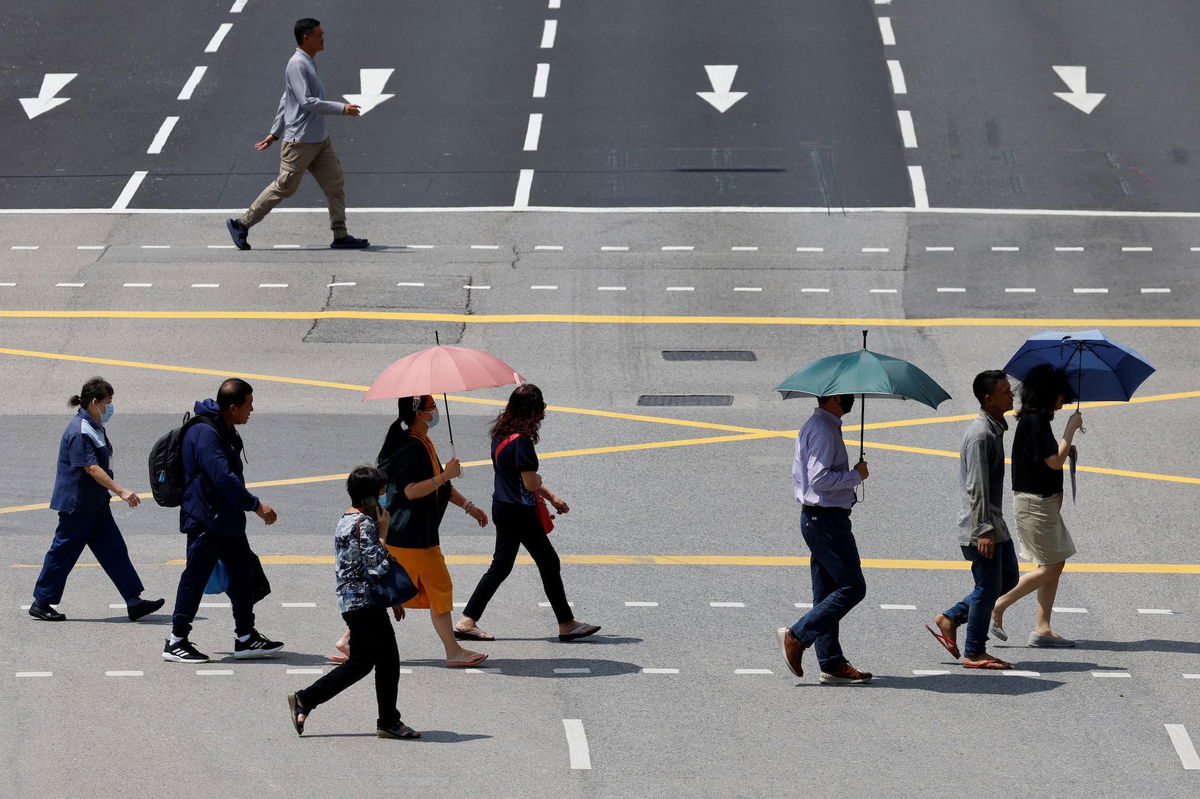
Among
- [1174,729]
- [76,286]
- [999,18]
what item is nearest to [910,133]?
[999,18]

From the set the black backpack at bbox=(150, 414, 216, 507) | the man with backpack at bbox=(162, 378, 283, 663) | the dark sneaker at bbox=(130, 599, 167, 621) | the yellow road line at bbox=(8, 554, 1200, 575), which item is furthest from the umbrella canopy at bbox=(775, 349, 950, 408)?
the dark sneaker at bbox=(130, 599, 167, 621)

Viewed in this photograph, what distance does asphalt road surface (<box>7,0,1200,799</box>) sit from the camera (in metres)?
8.98

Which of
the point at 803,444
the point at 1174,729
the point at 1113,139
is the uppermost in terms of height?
the point at 803,444

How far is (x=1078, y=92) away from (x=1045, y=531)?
16.5 m

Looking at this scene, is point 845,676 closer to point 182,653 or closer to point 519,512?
point 519,512

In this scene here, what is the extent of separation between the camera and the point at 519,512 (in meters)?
10.4

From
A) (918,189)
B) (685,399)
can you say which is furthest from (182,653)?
(918,189)

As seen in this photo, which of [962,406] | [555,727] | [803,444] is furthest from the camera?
[962,406]

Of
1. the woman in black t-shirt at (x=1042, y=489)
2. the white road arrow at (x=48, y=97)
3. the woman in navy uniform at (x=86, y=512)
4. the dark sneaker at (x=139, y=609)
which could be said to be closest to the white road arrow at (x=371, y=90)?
the white road arrow at (x=48, y=97)

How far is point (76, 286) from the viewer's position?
63.4ft

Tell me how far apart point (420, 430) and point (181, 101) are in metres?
16.6

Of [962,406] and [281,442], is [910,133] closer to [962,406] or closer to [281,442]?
[962,406]

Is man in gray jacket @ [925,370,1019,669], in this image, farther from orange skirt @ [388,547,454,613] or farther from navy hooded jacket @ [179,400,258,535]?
navy hooded jacket @ [179,400,258,535]

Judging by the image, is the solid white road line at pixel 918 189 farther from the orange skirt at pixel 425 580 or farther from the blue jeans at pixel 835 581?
the orange skirt at pixel 425 580
